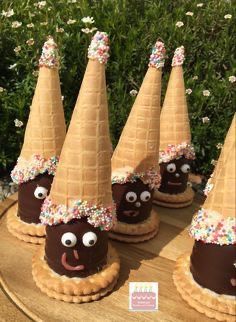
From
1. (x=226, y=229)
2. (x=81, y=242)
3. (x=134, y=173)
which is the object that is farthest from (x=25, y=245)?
(x=226, y=229)

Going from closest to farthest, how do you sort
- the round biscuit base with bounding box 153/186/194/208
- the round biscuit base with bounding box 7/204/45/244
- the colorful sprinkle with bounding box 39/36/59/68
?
the colorful sprinkle with bounding box 39/36/59/68
the round biscuit base with bounding box 7/204/45/244
the round biscuit base with bounding box 153/186/194/208

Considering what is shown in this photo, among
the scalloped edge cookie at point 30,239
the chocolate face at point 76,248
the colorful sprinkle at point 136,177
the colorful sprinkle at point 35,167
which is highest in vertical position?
the colorful sprinkle at point 35,167

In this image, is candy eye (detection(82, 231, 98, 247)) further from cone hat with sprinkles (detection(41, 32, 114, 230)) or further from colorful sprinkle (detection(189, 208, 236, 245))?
colorful sprinkle (detection(189, 208, 236, 245))

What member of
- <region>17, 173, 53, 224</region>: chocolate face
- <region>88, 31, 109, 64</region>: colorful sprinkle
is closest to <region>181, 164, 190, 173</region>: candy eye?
<region>17, 173, 53, 224</region>: chocolate face

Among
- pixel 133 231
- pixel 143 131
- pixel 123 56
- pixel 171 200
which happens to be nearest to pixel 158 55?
pixel 143 131

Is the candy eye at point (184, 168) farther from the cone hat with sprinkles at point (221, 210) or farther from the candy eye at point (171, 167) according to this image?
the cone hat with sprinkles at point (221, 210)

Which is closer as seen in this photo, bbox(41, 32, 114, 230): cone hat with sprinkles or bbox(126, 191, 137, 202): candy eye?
bbox(41, 32, 114, 230): cone hat with sprinkles

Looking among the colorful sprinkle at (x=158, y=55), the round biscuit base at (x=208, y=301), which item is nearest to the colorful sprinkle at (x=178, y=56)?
the colorful sprinkle at (x=158, y=55)
